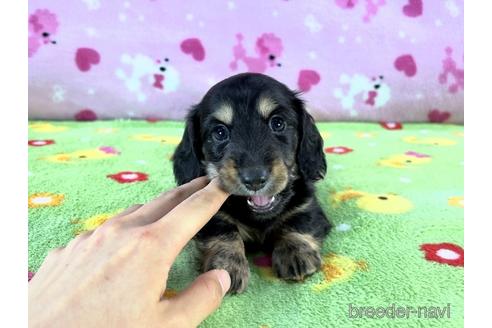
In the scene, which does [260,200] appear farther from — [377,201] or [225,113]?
[377,201]

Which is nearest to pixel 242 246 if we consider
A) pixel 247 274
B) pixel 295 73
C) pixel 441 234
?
pixel 247 274

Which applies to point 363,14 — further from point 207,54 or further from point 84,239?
point 84,239

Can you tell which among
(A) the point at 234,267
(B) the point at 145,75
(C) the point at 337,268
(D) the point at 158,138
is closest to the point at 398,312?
(C) the point at 337,268

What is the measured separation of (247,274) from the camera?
154 centimetres

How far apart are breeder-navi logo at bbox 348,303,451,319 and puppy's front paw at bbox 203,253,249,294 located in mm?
337

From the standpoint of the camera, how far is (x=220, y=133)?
5.97ft

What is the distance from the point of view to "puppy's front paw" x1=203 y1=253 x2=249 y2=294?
4.91 feet

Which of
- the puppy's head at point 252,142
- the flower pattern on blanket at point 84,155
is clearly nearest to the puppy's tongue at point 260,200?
the puppy's head at point 252,142

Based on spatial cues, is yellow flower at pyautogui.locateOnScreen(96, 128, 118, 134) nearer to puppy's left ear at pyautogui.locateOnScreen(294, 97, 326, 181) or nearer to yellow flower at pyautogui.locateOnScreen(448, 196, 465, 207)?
puppy's left ear at pyautogui.locateOnScreen(294, 97, 326, 181)

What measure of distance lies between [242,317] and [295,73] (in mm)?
2491

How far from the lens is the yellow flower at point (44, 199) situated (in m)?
2.08

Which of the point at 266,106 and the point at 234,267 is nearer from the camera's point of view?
the point at 234,267

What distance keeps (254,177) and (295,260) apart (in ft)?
1.05

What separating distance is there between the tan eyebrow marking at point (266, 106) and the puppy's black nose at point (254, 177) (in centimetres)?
31
